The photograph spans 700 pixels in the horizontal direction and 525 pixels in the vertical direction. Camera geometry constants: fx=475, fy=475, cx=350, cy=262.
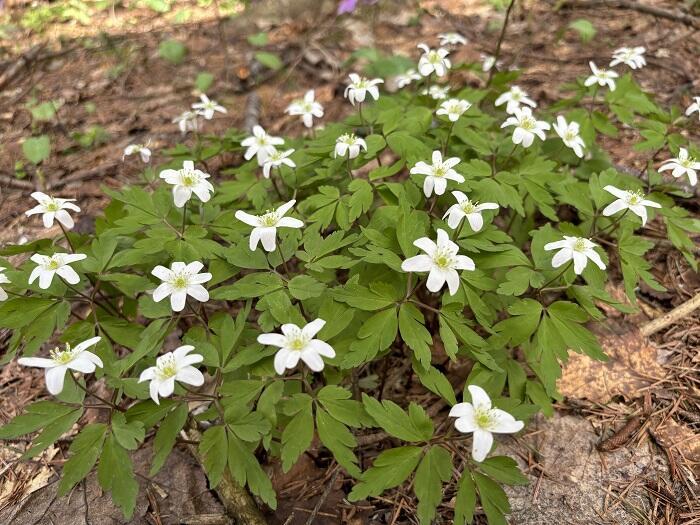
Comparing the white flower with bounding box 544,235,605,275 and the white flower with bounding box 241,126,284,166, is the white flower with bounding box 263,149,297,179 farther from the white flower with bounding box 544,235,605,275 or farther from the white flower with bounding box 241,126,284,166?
the white flower with bounding box 544,235,605,275

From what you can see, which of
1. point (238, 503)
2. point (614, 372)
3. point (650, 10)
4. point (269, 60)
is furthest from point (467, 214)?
point (650, 10)

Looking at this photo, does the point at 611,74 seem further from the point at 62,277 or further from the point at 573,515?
the point at 62,277

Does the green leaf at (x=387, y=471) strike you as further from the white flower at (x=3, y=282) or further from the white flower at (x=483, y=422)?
the white flower at (x=3, y=282)

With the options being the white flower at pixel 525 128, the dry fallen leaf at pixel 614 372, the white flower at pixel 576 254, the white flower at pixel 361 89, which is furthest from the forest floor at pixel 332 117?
the white flower at pixel 361 89

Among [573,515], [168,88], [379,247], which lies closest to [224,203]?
[379,247]

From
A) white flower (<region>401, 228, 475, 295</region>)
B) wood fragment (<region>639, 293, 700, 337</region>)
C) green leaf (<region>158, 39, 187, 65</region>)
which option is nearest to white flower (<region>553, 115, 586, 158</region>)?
wood fragment (<region>639, 293, 700, 337</region>)

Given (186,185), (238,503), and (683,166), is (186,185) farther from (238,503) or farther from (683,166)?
(683,166)

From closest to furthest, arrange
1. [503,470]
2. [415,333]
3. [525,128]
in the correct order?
[503,470], [415,333], [525,128]
